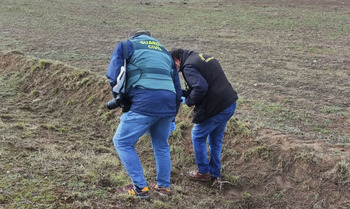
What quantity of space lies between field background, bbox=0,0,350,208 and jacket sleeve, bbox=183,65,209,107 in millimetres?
1216

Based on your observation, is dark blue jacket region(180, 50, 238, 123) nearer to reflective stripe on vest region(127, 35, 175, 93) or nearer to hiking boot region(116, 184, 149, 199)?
reflective stripe on vest region(127, 35, 175, 93)

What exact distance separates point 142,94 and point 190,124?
2.74 m

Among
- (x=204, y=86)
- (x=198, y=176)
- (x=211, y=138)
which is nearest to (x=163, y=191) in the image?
(x=198, y=176)

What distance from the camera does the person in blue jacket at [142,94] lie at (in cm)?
388

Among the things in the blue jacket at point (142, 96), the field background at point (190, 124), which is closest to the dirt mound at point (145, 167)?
the field background at point (190, 124)

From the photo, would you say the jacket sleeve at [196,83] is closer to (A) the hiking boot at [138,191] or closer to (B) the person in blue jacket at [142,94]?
(B) the person in blue jacket at [142,94]

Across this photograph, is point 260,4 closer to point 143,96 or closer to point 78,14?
point 78,14

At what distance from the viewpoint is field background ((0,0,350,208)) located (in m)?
4.43

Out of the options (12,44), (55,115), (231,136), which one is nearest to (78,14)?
(12,44)

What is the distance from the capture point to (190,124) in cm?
650

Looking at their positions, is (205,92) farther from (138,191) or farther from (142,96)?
(138,191)

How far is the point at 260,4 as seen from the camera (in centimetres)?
2494

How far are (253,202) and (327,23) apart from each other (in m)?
14.5

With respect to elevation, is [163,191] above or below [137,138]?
below
